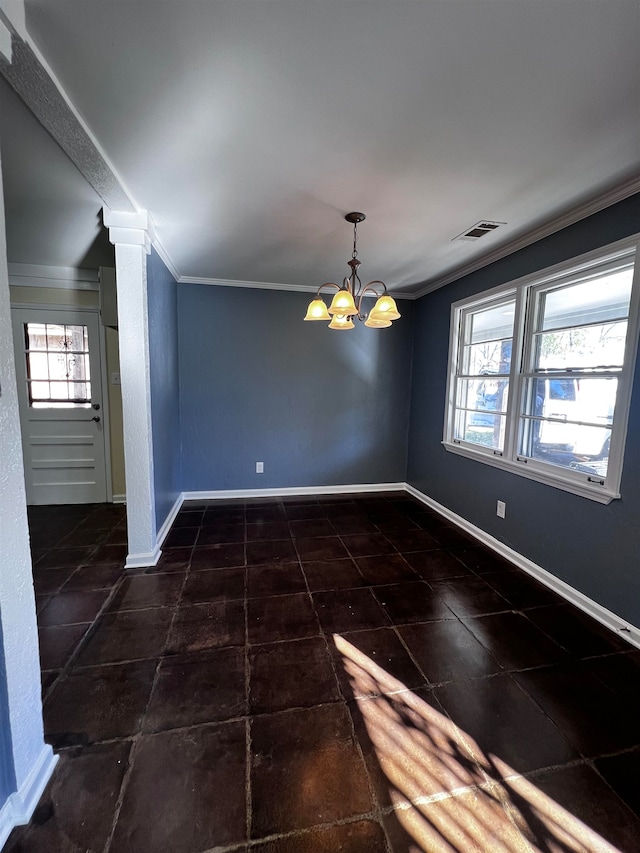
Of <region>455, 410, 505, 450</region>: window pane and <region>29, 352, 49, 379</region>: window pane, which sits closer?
<region>455, 410, 505, 450</region>: window pane

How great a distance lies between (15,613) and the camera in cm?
106

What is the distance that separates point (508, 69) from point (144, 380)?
7.93ft

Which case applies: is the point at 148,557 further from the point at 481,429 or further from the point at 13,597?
the point at 481,429

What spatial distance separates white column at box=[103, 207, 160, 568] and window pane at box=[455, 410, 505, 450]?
278 cm

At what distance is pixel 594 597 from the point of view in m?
2.11

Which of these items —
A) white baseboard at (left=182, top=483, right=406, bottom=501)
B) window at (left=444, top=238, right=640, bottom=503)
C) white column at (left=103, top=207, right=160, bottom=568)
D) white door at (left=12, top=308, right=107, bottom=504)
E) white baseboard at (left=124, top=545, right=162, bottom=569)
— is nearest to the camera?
window at (left=444, top=238, right=640, bottom=503)

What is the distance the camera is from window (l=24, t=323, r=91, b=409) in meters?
3.57

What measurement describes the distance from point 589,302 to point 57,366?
4659 mm

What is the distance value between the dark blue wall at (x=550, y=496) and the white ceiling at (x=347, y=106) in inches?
9.7

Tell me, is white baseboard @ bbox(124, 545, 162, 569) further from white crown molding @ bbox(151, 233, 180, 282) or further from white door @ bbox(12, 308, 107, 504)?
white crown molding @ bbox(151, 233, 180, 282)

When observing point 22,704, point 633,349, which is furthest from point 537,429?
point 22,704

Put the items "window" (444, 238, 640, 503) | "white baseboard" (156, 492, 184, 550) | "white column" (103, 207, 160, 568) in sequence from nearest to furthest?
"window" (444, 238, 640, 503) → "white column" (103, 207, 160, 568) → "white baseboard" (156, 492, 184, 550)

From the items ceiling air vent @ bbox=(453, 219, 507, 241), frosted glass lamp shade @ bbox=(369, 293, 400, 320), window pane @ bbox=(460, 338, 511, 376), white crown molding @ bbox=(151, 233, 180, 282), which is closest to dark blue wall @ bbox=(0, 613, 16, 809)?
frosted glass lamp shade @ bbox=(369, 293, 400, 320)

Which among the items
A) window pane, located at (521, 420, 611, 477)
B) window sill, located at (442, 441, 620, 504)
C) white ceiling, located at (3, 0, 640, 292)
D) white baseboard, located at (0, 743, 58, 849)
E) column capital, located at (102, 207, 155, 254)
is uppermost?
white ceiling, located at (3, 0, 640, 292)
